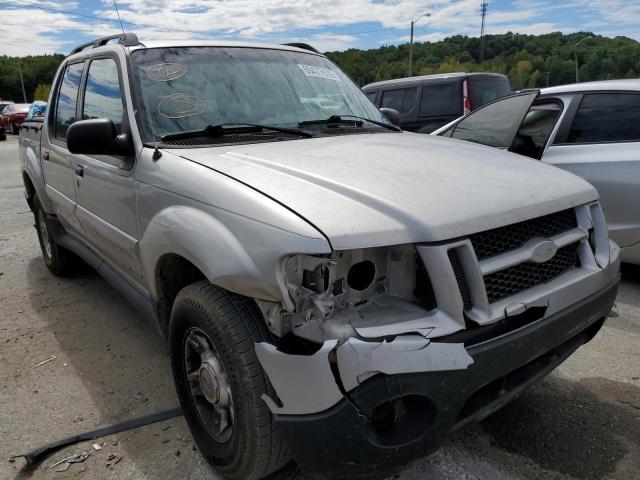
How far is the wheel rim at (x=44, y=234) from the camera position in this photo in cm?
491

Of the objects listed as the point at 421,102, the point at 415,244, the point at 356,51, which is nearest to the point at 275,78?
the point at 415,244

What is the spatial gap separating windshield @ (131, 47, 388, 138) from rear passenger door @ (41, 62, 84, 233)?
1202 mm

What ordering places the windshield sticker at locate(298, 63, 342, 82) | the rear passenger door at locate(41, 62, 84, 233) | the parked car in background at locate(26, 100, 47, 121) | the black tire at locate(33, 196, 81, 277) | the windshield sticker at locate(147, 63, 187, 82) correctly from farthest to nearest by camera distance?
the parked car in background at locate(26, 100, 47, 121) < the black tire at locate(33, 196, 81, 277) < the rear passenger door at locate(41, 62, 84, 233) < the windshield sticker at locate(298, 63, 342, 82) < the windshield sticker at locate(147, 63, 187, 82)

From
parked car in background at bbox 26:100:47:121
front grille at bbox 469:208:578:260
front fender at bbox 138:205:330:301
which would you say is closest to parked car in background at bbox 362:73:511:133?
parked car in background at bbox 26:100:47:121

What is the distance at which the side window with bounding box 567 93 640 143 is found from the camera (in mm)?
4180

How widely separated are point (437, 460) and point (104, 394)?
6.10ft

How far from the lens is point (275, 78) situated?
312 cm

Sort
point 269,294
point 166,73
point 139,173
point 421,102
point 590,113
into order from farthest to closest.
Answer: point 421,102, point 590,113, point 166,73, point 139,173, point 269,294

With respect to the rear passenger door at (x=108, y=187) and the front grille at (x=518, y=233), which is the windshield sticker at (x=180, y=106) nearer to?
the rear passenger door at (x=108, y=187)

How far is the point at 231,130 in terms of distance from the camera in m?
2.72

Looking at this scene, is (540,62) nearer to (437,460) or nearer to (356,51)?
(356,51)

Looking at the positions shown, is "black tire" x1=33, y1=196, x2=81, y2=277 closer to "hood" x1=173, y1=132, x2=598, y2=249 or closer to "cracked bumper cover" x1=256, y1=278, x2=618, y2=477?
"hood" x1=173, y1=132, x2=598, y2=249

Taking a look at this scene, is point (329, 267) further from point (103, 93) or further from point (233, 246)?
point (103, 93)

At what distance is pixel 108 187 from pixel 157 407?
125cm
